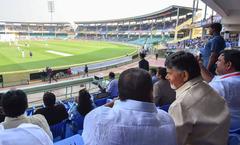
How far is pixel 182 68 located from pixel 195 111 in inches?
14.9

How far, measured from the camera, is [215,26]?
515 cm

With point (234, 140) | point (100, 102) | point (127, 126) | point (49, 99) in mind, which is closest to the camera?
point (127, 126)

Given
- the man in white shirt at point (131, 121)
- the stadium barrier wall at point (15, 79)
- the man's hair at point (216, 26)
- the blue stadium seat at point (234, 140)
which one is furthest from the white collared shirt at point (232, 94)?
the stadium barrier wall at point (15, 79)

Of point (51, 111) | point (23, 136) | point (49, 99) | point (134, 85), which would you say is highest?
point (134, 85)

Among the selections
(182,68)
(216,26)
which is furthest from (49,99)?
(216,26)

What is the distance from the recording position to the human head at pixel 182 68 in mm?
1980

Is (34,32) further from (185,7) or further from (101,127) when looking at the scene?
(101,127)

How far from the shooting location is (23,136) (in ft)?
5.15

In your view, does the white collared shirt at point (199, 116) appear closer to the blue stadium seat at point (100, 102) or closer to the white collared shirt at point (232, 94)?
the white collared shirt at point (232, 94)

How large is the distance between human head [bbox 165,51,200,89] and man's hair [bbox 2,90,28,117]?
1.26 m

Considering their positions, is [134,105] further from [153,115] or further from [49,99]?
[49,99]

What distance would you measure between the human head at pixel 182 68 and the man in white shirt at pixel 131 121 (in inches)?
21.3

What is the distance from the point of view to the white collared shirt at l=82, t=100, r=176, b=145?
1.37 meters

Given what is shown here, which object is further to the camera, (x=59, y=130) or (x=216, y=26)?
(x=216, y=26)
